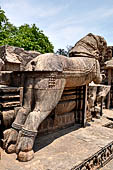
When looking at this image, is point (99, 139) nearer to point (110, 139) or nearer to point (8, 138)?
point (110, 139)

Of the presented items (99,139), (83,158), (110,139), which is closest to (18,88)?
(83,158)

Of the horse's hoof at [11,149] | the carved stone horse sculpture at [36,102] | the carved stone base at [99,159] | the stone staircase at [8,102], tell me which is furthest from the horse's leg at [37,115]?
the carved stone base at [99,159]

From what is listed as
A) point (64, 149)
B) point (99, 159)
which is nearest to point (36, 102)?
point (64, 149)

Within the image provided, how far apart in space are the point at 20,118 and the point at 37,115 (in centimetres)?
39

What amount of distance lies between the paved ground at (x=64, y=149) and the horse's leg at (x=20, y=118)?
19 cm

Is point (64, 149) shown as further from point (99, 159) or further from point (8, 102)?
point (8, 102)

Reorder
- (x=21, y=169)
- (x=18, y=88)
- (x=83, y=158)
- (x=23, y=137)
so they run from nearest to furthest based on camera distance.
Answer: (x=21, y=169), (x=23, y=137), (x=83, y=158), (x=18, y=88)

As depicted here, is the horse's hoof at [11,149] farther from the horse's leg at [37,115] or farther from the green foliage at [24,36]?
the green foliage at [24,36]

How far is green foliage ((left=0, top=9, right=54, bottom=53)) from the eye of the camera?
1064 centimetres

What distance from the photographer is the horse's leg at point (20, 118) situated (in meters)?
2.83

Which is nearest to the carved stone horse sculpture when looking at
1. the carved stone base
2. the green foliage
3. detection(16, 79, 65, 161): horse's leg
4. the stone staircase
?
detection(16, 79, 65, 161): horse's leg

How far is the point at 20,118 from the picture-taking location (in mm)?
2945

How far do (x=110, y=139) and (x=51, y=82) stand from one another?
230 centimetres

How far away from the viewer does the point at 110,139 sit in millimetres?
3910
